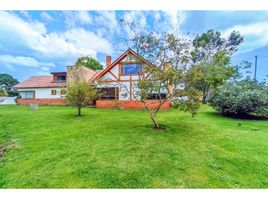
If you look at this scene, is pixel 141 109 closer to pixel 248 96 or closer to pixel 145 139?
pixel 248 96

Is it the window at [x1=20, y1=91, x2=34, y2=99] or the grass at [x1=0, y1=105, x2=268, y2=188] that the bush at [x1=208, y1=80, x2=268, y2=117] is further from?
the window at [x1=20, y1=91, x2=34, y2=99]

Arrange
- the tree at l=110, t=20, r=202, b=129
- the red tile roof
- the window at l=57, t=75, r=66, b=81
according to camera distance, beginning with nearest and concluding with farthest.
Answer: the tree at l=110, t=20, r=202, b=129, the red tile roof, the window at l=57, t=75, r=66, b=81

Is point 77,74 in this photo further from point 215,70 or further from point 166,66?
point 215,70

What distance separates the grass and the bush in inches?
157

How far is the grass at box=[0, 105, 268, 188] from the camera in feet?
12.6

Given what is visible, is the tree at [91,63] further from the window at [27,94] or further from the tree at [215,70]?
the tree at [215,70]

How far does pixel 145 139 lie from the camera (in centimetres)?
643

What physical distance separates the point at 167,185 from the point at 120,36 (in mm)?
6363

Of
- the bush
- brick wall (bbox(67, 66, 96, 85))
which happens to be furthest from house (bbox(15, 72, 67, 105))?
the bush

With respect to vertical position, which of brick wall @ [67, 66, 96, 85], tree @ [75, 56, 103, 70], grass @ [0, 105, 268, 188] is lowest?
grass @ [0, 105, 268, 188]

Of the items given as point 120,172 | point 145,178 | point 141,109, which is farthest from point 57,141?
point 141,109

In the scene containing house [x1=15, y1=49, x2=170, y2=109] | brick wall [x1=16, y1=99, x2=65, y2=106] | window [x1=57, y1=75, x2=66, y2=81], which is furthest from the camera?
window [x1=57, y1=75, x2=66, y2=81]

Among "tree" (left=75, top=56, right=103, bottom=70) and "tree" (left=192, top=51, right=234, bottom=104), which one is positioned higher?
"tree" (left=75, top=56, right=103, bottom=70)

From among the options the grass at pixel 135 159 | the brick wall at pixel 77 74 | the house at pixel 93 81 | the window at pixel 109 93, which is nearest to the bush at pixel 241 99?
the grass at pixel 135 159
